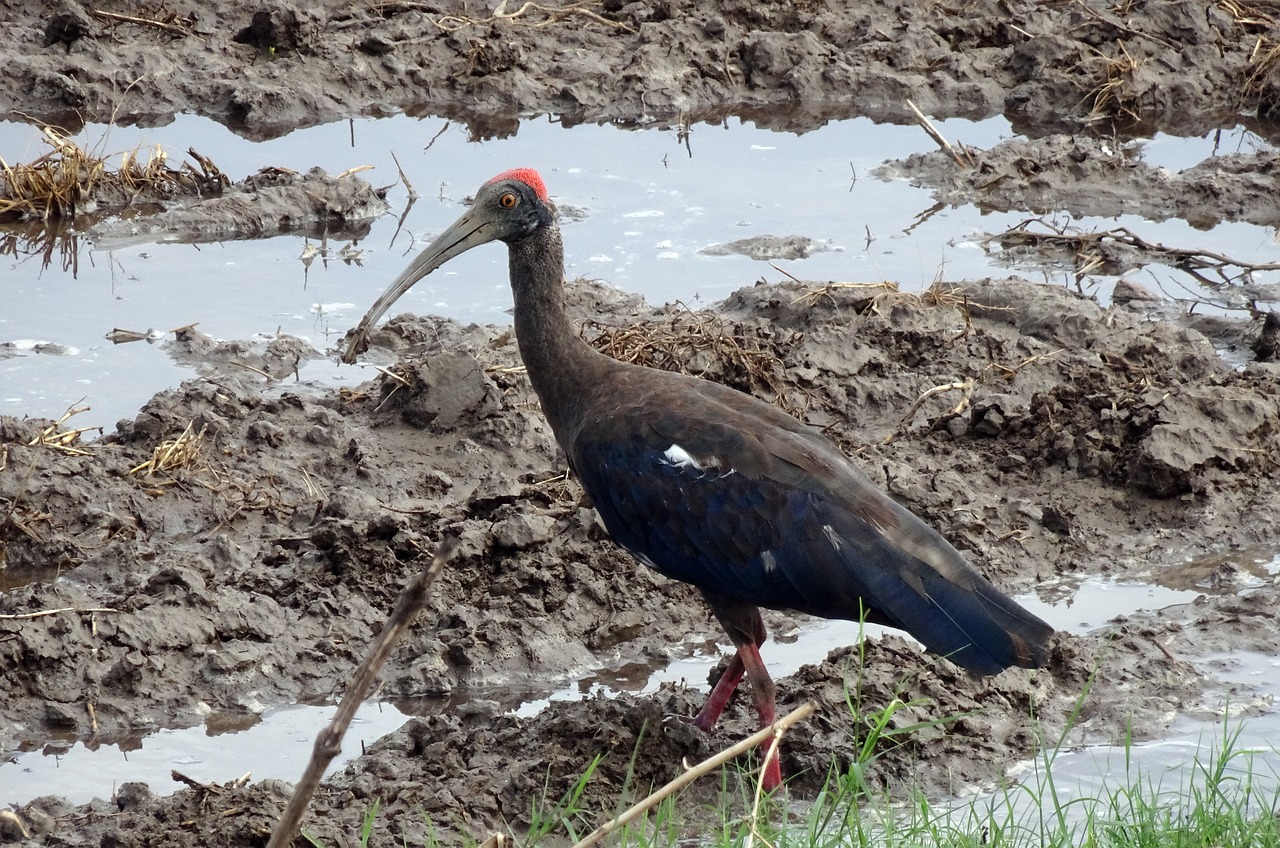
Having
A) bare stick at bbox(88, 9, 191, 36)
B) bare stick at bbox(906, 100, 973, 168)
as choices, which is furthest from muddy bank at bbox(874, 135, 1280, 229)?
bare stick at bbox(88, 9, 191, 36)

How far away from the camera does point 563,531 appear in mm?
6531

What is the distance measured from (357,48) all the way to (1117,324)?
653cm

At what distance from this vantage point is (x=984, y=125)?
13.1m

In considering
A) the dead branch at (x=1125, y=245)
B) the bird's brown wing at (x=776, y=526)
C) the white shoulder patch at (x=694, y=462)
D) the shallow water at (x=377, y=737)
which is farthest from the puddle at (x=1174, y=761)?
the dead branch at (x=1125, y=245)

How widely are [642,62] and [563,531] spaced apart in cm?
714

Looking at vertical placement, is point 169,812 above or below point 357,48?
below

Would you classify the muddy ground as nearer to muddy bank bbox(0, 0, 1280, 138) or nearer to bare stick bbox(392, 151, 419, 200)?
muddy bank bbox(0, 0, 1280, 138)

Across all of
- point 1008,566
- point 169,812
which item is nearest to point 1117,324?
point 1008,566

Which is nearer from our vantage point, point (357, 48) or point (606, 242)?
point (606, 242)

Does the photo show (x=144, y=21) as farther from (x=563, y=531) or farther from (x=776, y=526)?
(x=776, y=526)

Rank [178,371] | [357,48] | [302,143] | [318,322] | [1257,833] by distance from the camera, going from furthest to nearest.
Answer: [357,48] → [302,143] → [318,322] → [178,371] → [1257,833]

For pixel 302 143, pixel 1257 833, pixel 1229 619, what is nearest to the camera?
pixel 1257 833

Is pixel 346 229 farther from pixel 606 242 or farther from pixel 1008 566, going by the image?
pixel 1008 566

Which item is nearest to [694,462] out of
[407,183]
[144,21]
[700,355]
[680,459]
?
[680,459]
